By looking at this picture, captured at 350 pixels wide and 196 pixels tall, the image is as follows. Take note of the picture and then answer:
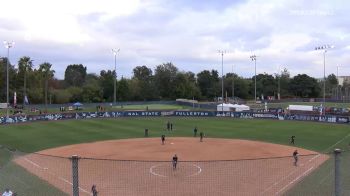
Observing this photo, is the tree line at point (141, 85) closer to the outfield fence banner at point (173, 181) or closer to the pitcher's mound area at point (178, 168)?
the pitcher's mound area at point (178, 168)

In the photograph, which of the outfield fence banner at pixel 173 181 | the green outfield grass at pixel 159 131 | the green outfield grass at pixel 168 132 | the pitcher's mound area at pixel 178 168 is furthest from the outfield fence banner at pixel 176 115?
the outfield fence banner at pixel 173 181

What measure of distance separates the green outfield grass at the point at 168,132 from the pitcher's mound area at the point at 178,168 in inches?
146

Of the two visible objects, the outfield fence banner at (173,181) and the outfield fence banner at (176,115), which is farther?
the outfield fence banner at (176,115)

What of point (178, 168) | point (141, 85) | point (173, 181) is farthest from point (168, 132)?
point (141, 85)

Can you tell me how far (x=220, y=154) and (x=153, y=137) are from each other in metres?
14.3

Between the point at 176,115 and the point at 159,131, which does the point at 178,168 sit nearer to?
the point at 159,131

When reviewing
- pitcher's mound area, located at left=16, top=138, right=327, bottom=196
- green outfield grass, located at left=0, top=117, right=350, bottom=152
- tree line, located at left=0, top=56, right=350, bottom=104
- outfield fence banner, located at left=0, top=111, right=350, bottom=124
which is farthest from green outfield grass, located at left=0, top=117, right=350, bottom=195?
tree line, located at left=0, top=56, right=350, bottom=104

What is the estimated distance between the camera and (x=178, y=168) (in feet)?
92.8

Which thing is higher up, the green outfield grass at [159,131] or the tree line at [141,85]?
the tree line at [141,85]

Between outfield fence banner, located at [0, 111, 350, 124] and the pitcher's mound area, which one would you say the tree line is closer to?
outfield fence banner, located at [0, 111, 350, 124]

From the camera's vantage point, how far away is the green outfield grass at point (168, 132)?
45.3 m

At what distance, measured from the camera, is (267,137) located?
50.1m

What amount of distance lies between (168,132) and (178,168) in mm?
26945

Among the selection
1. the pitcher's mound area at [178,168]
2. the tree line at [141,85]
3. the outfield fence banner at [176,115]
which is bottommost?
the pitcher's mound area at [178,168]
